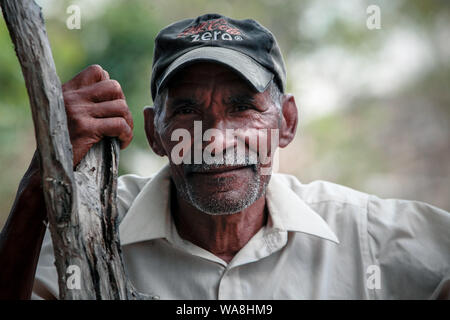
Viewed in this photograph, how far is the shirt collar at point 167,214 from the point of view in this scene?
1792mm

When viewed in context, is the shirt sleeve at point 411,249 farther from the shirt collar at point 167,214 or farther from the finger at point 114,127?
the finger at point 114,127

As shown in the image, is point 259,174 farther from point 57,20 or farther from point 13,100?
point 57,20

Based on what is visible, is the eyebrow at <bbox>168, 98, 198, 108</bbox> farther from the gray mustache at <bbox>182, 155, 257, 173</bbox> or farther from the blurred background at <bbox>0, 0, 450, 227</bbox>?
the blurred background at <bbox>0, 0, 450, 227</bbox>

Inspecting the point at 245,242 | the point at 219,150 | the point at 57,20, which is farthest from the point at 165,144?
the point at 57,20

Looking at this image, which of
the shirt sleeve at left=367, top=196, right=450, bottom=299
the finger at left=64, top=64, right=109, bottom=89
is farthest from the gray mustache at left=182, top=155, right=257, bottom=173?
the shirt sleeve at left=367, top=196, right=450, bottom=299

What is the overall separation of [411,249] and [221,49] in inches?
34.2

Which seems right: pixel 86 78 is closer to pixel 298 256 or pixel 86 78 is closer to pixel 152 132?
pixel 152 132

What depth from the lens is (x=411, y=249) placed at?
1.73 m

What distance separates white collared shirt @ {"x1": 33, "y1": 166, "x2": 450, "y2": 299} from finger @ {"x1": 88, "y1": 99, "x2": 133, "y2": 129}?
504 millimetres

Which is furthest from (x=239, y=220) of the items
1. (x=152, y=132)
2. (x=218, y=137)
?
(x=152, y=132)

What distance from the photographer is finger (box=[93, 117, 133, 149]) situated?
4.55ft
